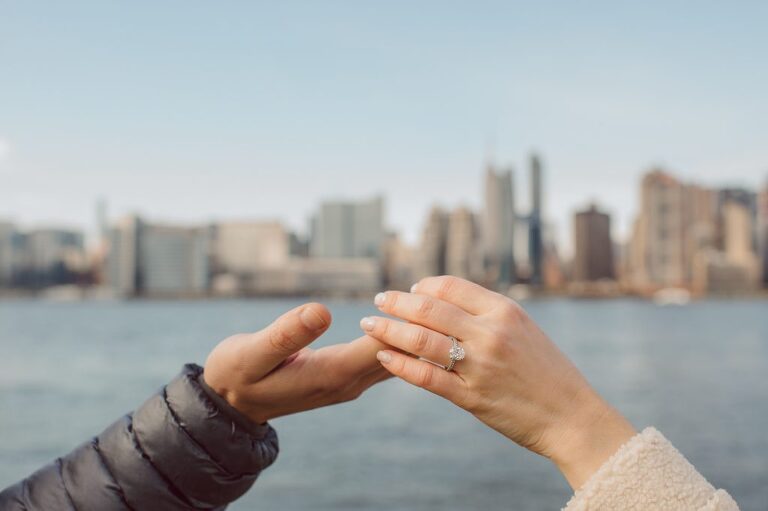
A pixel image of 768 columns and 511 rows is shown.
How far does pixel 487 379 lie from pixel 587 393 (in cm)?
21

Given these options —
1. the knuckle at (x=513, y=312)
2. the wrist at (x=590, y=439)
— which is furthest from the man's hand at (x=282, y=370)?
the wrist at (x=590, y=439)

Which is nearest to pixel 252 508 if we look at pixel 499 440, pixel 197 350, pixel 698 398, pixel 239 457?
pixel 499 440

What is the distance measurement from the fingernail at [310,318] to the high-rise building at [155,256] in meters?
195

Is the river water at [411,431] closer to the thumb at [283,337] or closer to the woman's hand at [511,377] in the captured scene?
the thumb at [283,337]

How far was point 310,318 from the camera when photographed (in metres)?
1.88

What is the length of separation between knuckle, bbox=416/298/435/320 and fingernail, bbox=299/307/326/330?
0.30 metres

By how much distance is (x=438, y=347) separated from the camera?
5.42ft

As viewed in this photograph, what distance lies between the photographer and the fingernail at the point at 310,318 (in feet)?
6.17

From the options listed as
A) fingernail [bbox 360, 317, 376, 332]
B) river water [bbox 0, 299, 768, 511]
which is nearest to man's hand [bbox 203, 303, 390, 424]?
fingernail [bbox 360, 317, 376, 332]

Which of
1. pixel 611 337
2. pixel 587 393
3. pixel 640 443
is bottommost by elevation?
pixel 611 337

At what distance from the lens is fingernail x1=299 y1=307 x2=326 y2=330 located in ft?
6.17

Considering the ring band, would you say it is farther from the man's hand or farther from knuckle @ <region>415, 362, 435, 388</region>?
the man's hand

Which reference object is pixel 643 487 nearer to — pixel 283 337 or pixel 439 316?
pixel 439 316

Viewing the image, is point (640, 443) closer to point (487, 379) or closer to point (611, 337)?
point (487, 379)
